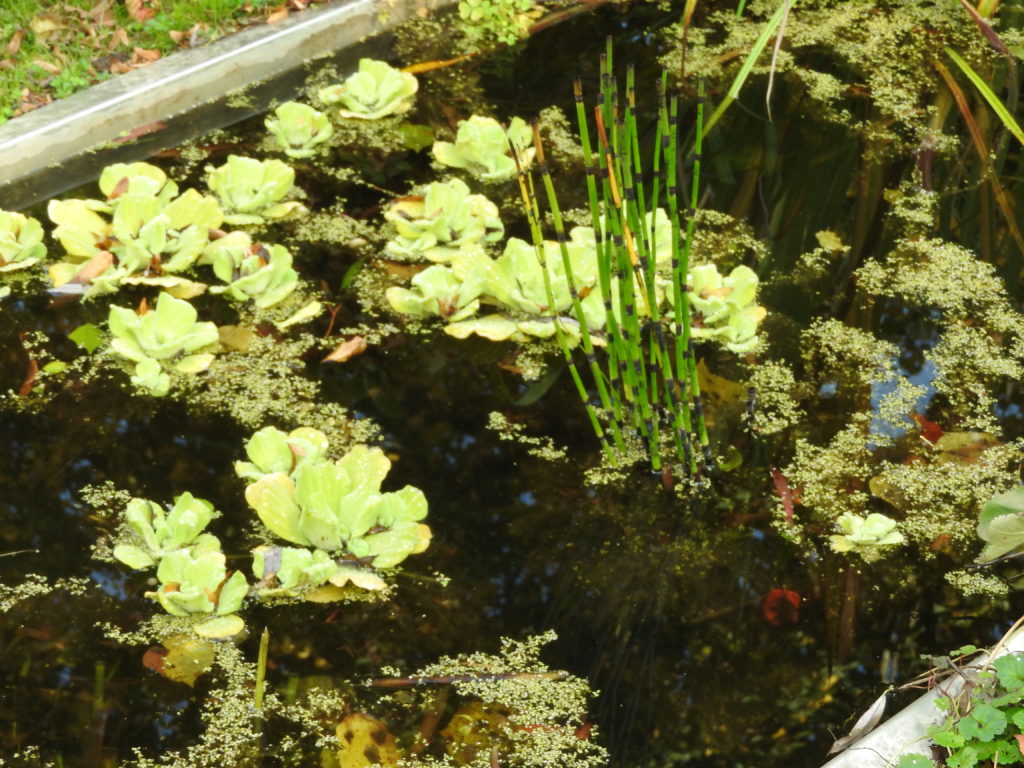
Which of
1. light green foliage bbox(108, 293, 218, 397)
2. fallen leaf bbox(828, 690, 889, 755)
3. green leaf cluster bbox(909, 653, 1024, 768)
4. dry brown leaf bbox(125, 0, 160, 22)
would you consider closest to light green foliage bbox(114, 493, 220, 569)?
light green foliage bbox(108, 293, 218, 397)

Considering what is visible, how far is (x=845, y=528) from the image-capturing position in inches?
74.7

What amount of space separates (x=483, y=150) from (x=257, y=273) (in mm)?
669

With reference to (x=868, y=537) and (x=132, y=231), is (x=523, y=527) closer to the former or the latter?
(x=868, y=537)

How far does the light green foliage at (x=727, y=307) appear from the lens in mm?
2246

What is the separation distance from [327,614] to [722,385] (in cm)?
85

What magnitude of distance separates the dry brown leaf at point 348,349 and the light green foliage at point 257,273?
178 mm

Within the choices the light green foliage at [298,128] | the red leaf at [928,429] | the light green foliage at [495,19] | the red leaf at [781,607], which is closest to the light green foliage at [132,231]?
the light green foliage at [298,128]

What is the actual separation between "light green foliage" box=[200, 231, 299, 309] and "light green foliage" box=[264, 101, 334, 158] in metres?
0.45

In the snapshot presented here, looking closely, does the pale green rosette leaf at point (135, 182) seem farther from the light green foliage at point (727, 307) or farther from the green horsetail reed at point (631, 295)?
the light green foliage at point (727, 307)

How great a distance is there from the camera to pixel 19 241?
7.94 ft

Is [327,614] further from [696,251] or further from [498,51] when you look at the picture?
[498,51]

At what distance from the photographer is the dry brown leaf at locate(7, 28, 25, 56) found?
2.96 m

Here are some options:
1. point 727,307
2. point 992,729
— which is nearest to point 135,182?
point 727,307

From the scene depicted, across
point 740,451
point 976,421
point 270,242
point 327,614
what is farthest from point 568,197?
point 327,614
